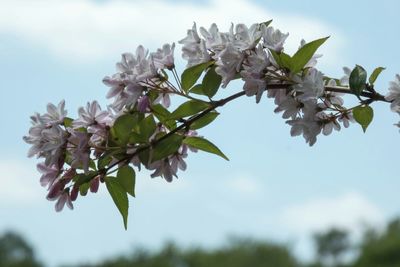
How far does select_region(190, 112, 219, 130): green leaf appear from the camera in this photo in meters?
1.12

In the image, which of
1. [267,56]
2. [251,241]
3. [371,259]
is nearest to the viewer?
[267,56]

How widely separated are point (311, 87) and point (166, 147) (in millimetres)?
204

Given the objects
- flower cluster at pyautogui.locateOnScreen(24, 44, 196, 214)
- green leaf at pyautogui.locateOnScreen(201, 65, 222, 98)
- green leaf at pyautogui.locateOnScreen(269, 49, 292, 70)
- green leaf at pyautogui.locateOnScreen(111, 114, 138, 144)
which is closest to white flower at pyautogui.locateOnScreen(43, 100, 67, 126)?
flower cluster at pyautogui.locateOnScreen(24, 44, 196, 214)

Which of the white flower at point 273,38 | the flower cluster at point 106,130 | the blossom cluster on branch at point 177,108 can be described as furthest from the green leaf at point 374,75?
the flower cluster at point 106,130

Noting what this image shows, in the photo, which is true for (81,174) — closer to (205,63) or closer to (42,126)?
(42,126)

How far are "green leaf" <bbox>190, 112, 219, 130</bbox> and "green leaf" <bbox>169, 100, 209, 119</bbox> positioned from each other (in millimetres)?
21

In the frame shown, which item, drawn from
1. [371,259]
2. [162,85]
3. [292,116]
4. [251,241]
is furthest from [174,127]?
[251,241]

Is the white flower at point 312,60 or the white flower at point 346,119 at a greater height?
the white flower at point 312,60

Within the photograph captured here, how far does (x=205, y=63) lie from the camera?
1089 millimetres

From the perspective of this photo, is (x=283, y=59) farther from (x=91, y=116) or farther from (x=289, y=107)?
(x=91, y=116)

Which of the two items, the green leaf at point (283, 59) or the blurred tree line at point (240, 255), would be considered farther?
the blurred tree line at point (240, 255)

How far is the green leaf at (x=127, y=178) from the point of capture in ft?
3.61

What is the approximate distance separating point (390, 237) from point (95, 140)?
25530 millimetres

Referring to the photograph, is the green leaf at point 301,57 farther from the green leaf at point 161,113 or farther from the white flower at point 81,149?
the white flower at point 81,149
